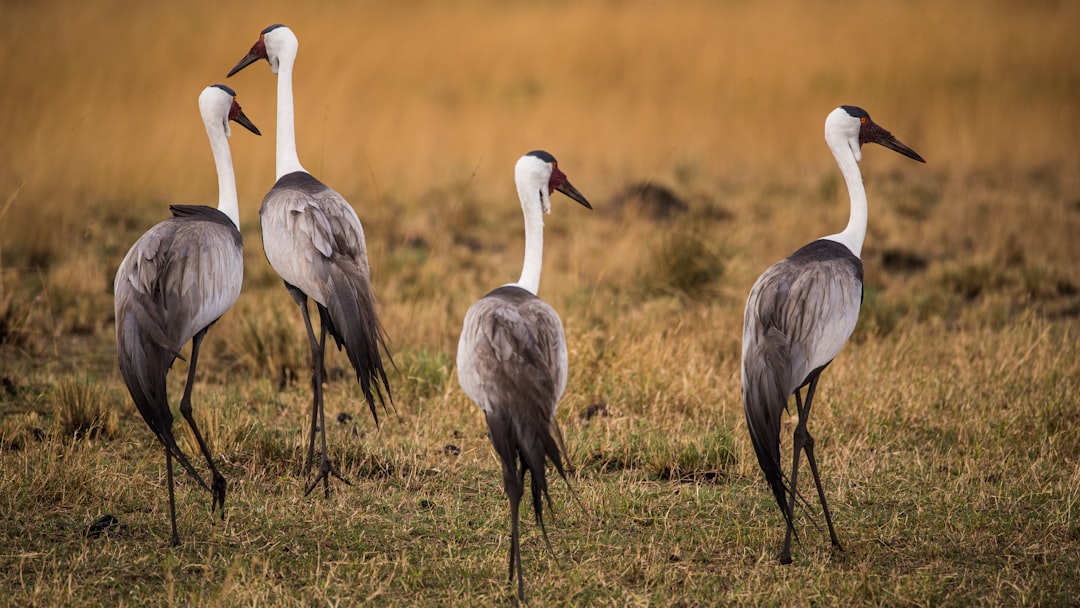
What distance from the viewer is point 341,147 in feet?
45.1

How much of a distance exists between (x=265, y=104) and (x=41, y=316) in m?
6.60

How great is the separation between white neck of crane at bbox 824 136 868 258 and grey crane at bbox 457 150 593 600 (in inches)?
62.8

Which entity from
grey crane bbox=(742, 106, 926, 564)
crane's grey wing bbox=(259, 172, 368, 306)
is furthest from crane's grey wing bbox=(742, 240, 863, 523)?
crane's grey wing bbox=(259, 172, 368, 306)

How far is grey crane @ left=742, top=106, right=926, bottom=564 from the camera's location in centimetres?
453

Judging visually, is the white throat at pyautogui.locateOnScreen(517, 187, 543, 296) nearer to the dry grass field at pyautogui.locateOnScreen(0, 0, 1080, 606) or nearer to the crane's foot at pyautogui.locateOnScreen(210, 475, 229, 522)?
A: the dry grass field at pyautogui.locateOnScreen(0, 0, 1080, 606)

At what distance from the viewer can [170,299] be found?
15.8ft

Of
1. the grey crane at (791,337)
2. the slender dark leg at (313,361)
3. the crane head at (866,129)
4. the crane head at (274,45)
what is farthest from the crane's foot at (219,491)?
the crane head at (866,129)

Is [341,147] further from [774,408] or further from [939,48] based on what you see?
[774,408]

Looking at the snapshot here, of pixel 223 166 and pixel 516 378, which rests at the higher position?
pixel 223 166

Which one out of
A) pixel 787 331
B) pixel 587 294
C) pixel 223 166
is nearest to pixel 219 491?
pixel 223 166

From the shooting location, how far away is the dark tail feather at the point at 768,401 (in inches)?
177

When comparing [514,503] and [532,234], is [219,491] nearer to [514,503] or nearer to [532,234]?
[514,503]

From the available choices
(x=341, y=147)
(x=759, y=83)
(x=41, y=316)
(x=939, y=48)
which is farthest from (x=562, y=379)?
(x=939, y=48)

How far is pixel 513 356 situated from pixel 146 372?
5.06ft
